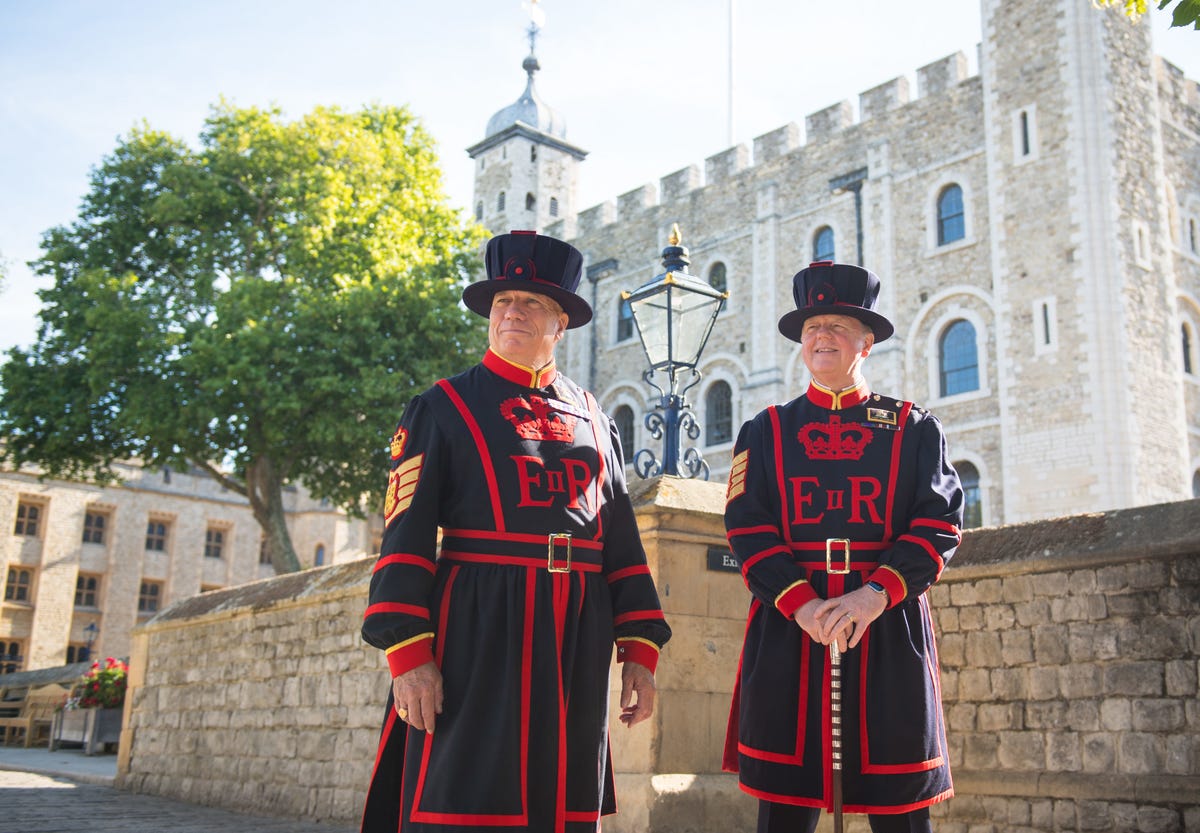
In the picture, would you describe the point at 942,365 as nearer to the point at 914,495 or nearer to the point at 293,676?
the point at 293,676

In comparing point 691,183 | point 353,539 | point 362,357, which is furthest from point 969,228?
point 353,539

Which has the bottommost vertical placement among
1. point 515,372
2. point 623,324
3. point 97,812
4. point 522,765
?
point 97,812

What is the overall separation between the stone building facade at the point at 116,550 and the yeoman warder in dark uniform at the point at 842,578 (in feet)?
103

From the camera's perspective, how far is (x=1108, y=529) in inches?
210

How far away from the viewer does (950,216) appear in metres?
25.3

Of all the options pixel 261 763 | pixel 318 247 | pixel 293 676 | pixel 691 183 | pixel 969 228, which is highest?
pixel 691 183

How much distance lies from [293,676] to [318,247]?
13.1m

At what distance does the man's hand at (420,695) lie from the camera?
3.01 meters

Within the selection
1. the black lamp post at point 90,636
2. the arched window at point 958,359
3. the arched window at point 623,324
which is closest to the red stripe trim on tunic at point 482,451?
the arched window at point 958,359

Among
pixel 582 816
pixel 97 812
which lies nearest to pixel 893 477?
pixel 582 816

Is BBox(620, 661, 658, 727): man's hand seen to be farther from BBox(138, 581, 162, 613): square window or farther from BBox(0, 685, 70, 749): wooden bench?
BBox(138, 581, 162, 613): square window

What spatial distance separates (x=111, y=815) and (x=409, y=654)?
6.45 m

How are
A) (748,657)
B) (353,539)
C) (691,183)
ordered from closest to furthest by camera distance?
(748,657) < (691,183) < (353,539)

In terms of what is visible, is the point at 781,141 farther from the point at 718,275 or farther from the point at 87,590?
the point at 87,590
